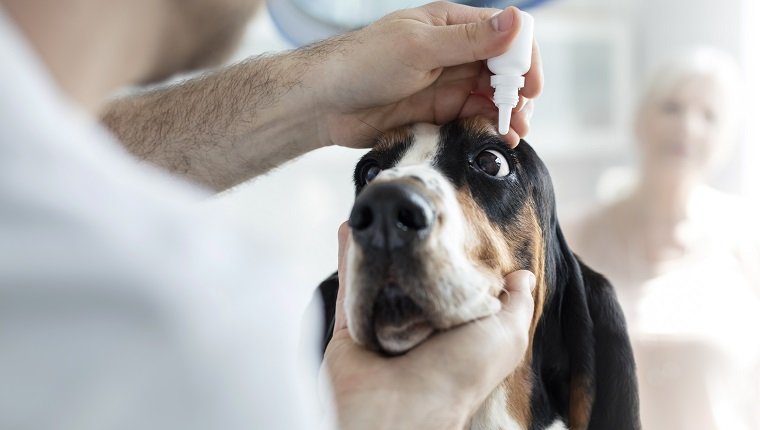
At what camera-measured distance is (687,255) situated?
2.52m

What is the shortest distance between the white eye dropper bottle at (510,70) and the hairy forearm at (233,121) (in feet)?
1.35

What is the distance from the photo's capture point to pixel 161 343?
53cm

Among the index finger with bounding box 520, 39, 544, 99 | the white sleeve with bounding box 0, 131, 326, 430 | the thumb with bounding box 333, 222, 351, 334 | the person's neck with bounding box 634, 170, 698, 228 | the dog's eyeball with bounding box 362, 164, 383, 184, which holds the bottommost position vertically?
the person's neck with bounding box 634, 170, 698, 228

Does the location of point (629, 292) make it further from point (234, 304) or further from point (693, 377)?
point (234, 304)

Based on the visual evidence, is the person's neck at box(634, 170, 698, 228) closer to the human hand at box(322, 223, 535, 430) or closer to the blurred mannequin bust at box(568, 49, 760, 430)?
the blurred mannequin bust at box(568, 49, 760, 430)

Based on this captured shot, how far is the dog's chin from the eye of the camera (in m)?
1.17

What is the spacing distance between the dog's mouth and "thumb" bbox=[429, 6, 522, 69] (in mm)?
477

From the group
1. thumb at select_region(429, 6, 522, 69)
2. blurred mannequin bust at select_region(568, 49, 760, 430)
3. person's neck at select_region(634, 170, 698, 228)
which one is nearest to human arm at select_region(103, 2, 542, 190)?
thumb at select_region(429, 6, 522, 69)

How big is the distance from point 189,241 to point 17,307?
130mm

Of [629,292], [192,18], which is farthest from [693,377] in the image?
[192,18]

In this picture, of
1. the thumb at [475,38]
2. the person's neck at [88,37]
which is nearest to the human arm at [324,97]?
the thumb at [475,38]

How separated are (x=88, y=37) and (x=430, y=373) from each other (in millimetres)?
678

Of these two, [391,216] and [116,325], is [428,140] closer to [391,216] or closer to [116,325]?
[391,216]

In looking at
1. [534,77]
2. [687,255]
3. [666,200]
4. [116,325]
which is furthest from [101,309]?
[666,200]
